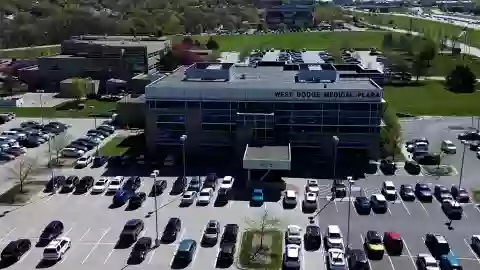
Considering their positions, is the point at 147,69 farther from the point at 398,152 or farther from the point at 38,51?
the point at 398,152

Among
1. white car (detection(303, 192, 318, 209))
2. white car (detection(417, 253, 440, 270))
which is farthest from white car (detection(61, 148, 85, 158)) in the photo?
white car (detection(417, 253, 440, 270))

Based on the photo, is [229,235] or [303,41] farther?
[303,41]

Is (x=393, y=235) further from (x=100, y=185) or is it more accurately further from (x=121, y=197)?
(x=100, y=185)

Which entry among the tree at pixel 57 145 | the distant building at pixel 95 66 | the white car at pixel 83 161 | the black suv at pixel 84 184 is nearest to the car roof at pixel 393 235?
the black suv at pixel 84 184

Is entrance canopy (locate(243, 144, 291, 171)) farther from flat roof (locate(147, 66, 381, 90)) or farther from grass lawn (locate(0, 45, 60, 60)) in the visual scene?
grass lawn (locate(0, 45, 60, 60))

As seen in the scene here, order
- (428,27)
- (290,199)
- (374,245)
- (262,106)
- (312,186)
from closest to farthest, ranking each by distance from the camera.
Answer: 1. (374,245)
2. (290,199)
3. (312,186)
4. (262,106)
5. (428,27)

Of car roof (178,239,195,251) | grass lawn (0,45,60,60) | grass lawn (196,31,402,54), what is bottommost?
car roof (178,239,195,251)

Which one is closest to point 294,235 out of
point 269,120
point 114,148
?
point 269,120
